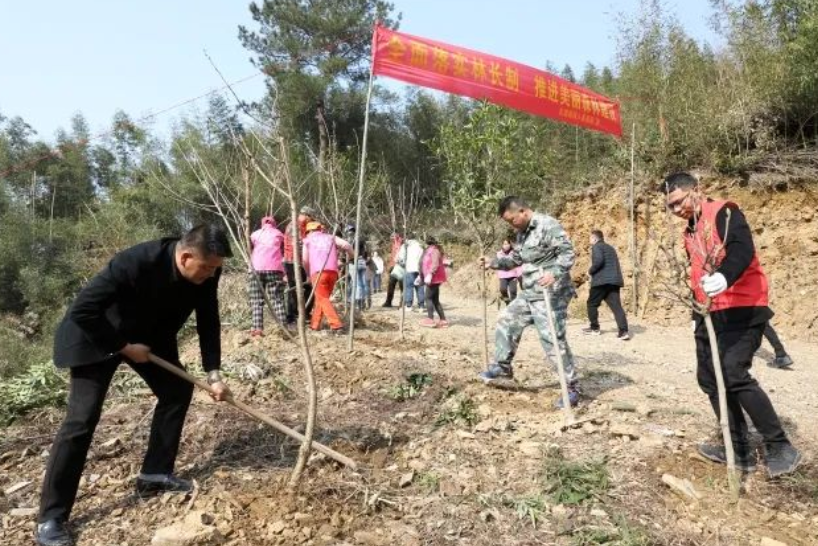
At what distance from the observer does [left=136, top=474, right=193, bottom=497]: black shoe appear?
10.0 ft

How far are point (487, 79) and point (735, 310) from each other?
6.47 meters

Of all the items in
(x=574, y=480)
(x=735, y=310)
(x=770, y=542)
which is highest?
(x=735, y=310)

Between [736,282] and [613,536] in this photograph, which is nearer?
[613,536]

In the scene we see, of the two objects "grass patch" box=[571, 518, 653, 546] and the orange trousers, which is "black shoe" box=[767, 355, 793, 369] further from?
"grass patch" box=[571, 518, 653, 546]

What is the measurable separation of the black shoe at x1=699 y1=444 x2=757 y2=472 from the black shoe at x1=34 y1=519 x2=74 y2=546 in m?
3.32

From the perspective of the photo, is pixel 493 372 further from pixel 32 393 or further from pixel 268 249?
pixel 32 393

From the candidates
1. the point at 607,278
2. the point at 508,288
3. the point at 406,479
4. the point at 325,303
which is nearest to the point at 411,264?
the point at 508,288

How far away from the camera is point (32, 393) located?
4.62m

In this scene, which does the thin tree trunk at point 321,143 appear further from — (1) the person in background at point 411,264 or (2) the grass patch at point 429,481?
(2) the grass patch at point 429,481

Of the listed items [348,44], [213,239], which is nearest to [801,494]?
[213,239]

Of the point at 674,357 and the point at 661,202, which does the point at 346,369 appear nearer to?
the point at 674,357

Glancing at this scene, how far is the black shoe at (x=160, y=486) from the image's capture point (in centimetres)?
305

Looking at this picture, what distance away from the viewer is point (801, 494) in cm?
296

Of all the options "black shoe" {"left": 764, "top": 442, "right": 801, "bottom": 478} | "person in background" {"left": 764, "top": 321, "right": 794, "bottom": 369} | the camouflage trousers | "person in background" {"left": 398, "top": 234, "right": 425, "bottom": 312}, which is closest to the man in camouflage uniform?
the camouflage trousers
